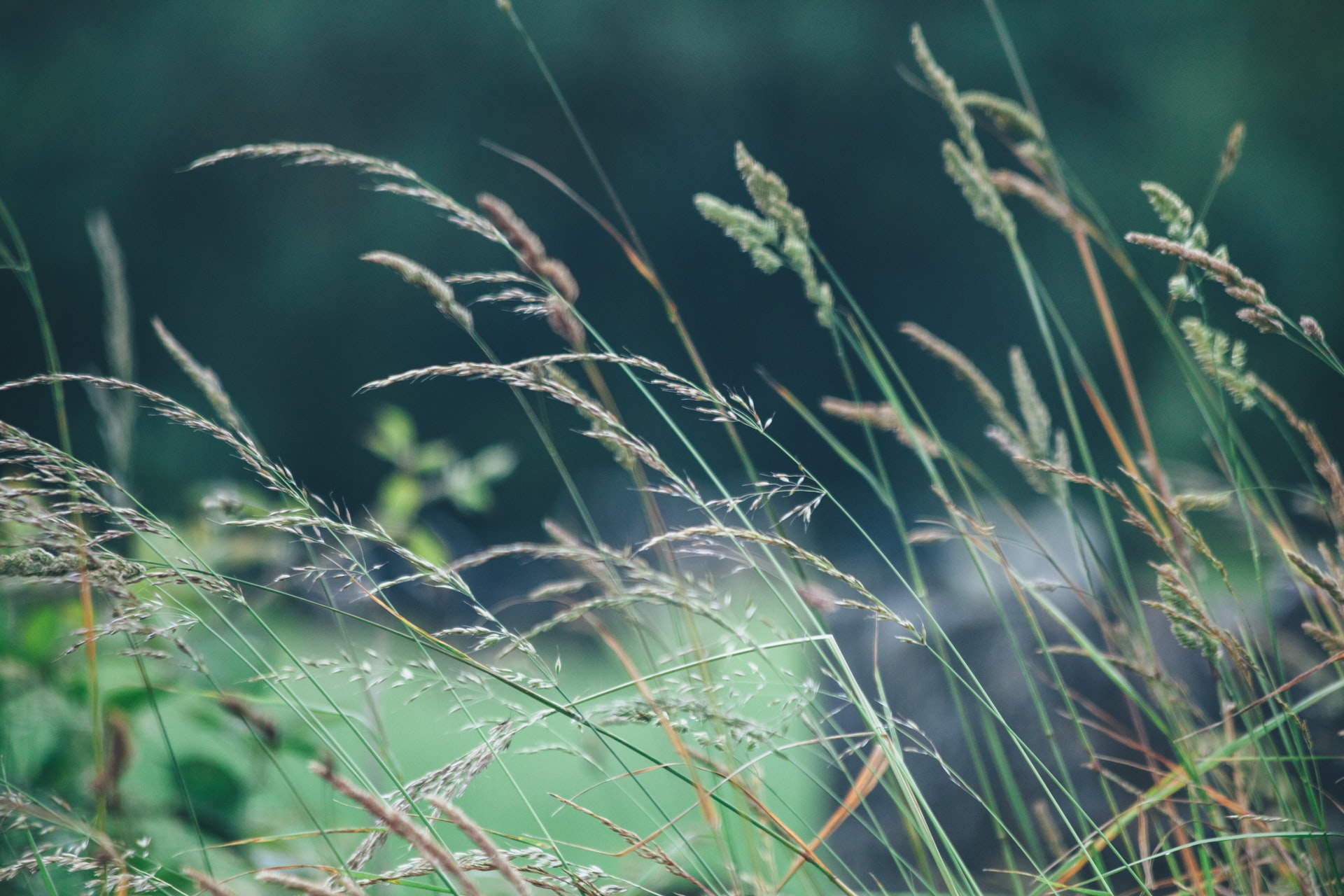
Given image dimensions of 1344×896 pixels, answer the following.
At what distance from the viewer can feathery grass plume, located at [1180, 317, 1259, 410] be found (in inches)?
32.2

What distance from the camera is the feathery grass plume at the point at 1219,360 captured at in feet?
2.69

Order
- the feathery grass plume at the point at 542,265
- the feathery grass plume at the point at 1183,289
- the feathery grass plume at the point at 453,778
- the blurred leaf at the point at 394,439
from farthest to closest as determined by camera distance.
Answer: the blurred leaf at the point at 394,439, the feathery grass plume at the point at 542,265, the feathery grass plume at the point at 1183,289, the feathery grass plume at the point at 453,778

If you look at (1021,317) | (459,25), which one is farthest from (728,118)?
(1021,317)

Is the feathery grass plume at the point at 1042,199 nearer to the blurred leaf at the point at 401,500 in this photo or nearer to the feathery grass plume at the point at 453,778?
the feathery grass plume at the point at 453,778

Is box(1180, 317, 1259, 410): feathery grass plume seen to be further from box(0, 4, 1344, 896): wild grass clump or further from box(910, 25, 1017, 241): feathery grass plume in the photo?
box(910, 25, 1017, 241): feathery grass plume

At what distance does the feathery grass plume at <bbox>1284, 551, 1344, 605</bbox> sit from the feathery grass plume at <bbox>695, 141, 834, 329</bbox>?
475 millimetres

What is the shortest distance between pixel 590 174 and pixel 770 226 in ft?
22.5

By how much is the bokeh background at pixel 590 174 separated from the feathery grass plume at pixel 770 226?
220 inches

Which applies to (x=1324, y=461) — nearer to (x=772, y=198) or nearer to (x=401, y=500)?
(x=772, y=198)

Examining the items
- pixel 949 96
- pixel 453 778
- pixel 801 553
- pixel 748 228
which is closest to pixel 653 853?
pixel 453 778

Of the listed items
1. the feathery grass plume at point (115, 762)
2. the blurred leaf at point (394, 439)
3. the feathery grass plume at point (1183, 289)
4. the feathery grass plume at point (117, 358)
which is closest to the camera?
the feathery grass plume at point (115, 762)

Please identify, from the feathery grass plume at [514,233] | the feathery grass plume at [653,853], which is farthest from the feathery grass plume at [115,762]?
the feathery grass plume at [514,233]

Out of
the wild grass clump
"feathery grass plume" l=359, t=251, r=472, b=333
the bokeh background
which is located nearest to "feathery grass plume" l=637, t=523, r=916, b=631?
the wild grass clump

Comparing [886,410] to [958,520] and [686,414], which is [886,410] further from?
[686,414]
